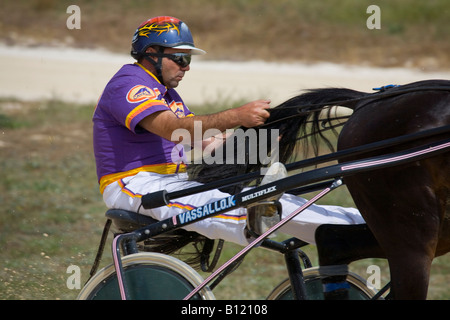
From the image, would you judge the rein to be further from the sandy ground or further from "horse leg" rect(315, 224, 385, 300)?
the sandy ground

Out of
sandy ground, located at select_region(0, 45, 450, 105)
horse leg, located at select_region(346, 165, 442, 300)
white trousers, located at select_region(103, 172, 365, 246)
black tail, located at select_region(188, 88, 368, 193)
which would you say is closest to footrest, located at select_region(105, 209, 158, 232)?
white trousers, located at select_region(103, 172, 365, 246)

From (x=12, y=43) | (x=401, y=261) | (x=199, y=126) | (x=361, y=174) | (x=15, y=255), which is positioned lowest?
(x=15, y=255)

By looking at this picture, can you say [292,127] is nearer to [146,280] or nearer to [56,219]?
[146,280]

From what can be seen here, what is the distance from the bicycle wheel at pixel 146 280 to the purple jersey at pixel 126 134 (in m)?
0.47

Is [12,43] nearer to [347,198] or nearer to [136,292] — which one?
[347,198]

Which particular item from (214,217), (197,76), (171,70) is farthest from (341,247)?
(197,76)

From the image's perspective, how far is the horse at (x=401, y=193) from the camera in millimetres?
2559

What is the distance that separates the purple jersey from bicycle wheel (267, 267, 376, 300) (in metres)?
0.78

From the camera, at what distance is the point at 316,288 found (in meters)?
3.30

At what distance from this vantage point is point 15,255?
192 inches

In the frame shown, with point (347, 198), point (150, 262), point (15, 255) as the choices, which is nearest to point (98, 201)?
point (15, 255)

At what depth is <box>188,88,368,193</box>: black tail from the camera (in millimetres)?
3098

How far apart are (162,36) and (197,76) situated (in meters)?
7.92

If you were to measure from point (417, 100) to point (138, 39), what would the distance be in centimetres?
138
